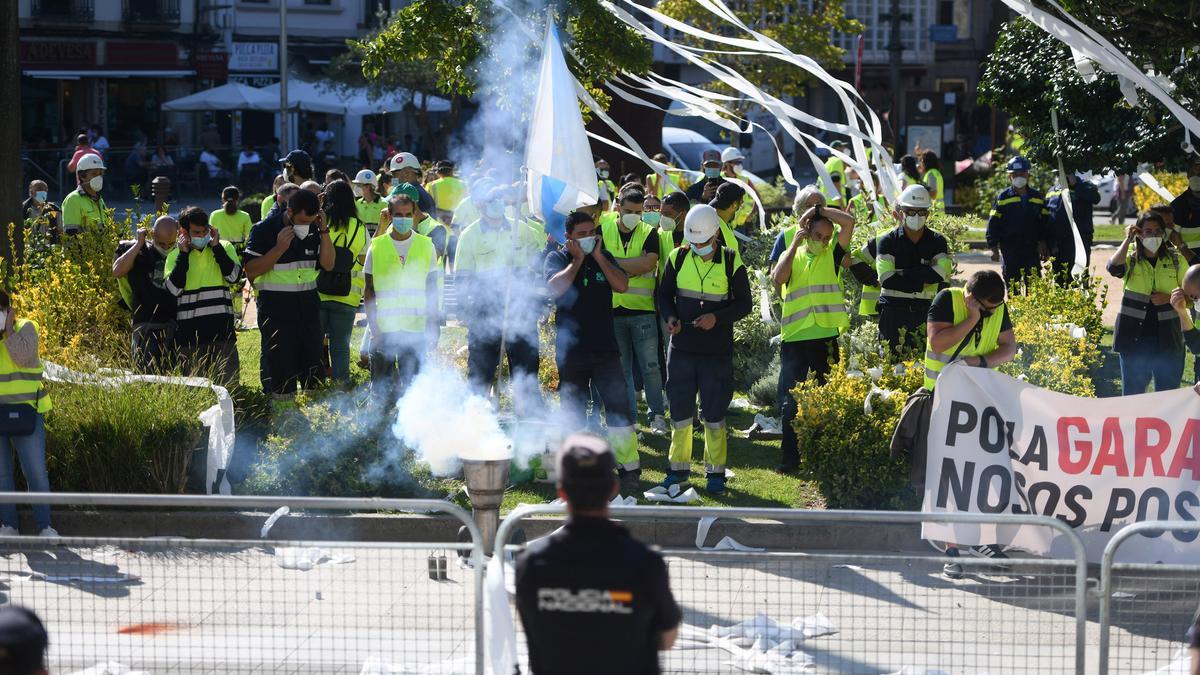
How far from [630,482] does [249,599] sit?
320 centimetres

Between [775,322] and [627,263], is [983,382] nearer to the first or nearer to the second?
[627,263]

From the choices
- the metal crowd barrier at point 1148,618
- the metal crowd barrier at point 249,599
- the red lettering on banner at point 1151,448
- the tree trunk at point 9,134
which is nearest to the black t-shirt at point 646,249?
the metal crowd barrier at point 249,599

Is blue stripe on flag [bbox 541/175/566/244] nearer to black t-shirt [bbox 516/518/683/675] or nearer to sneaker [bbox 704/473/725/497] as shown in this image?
sneaker [bbox 704/473/725/497]

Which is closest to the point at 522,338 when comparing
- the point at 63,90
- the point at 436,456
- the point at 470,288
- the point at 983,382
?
the point at 470,288

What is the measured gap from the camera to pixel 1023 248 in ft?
53.4

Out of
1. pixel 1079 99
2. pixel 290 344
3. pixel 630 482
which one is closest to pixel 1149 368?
pixel 1079 99

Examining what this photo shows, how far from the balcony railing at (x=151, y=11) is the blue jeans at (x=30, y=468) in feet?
122

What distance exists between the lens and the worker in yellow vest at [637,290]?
1101 cm

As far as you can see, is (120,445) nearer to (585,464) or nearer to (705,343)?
(705,343)

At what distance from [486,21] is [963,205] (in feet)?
62.4

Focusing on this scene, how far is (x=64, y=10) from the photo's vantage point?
42688 mm

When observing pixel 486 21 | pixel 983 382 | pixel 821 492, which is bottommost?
pixel 821 492

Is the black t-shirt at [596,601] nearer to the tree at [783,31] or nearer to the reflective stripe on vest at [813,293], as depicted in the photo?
the reflective stripe on vest at [813,293]

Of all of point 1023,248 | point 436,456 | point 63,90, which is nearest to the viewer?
point 436,456
